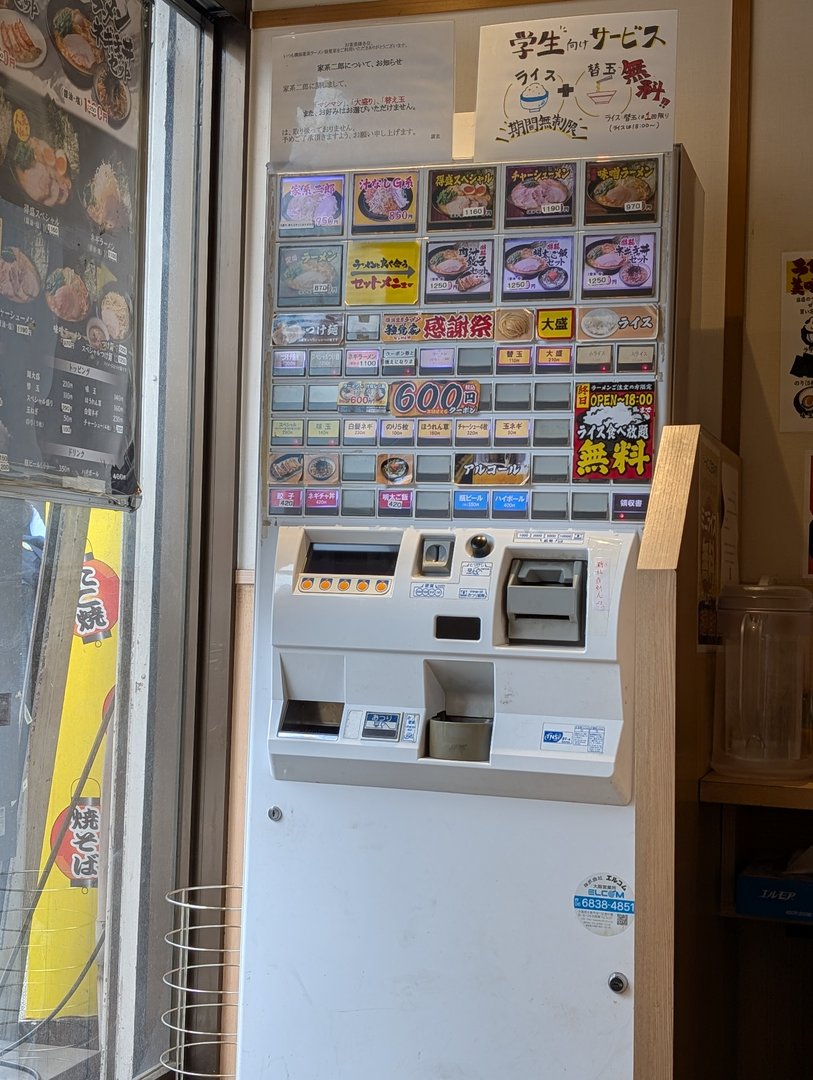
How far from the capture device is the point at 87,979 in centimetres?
257

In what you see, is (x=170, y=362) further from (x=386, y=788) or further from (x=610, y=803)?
(x=610, y=803)

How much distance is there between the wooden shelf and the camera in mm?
2004

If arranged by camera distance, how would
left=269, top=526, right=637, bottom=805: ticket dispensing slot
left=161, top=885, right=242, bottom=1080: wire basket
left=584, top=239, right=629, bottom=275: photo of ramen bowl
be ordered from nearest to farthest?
1. left=269, top=526, right=637, bottom=805: ticket dispensing slot
2. left=584, top=239, right=629, bottom=275: photo of ramen bowl
3. left=161, top=885, right=242, bottom=1080: wire basket

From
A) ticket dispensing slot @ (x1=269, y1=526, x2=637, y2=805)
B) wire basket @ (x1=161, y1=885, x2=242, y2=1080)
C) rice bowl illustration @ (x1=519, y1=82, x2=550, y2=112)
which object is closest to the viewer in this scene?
ticket dispensing slot @ (x1=269, y1=526, x2=637, y2=805)

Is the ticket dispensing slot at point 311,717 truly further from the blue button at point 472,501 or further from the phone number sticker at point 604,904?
the phone number sticker at point 604,904

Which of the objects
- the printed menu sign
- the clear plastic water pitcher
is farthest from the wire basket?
the printed menu sign

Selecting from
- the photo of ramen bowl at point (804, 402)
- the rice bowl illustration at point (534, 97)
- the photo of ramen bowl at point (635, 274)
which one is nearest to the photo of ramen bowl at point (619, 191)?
the photo of ramen bowl at point (635, 274)

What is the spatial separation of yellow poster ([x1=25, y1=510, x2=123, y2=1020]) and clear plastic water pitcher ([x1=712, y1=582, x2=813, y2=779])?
4.38ft

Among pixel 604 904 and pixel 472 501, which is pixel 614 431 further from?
pixel 604 904

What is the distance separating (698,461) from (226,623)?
1.44 metres

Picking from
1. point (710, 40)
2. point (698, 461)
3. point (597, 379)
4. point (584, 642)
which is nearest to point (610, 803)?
point (584, 642)

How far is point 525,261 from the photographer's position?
2275 mm

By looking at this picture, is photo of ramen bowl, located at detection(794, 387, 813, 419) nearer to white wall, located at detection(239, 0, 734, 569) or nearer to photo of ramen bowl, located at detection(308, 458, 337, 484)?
white wall, located at detection(239, 0, 734, 569)

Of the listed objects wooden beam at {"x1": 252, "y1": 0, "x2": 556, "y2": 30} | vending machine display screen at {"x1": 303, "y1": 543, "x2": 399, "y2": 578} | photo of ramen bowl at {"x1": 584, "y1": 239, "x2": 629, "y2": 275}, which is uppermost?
wooden beam at {"x1": 252, "y1": 0, "x2": 556, "y2": 30}
